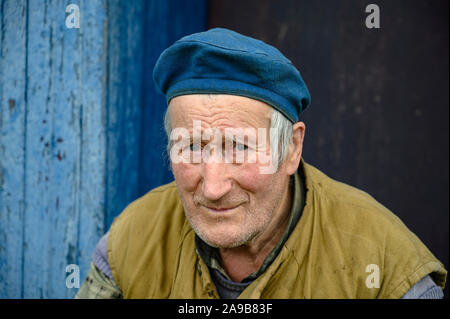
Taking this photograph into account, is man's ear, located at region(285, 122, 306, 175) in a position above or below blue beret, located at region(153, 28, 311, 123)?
below

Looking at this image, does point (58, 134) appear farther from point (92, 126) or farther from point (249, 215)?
point (249, 215)

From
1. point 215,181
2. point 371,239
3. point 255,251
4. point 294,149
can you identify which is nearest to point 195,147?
point 215,181

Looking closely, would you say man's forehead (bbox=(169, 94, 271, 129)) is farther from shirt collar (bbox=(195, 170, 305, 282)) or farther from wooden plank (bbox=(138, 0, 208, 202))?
wooden plank (bbox=(138, 0, 208, 202))

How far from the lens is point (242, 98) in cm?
160

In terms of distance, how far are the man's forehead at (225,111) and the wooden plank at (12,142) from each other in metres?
1.20

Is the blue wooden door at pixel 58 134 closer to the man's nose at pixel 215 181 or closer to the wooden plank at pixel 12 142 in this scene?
the wooden plank at pixel 12 142

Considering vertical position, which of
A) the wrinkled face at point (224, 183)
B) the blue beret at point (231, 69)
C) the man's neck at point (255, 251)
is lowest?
the man's neck at point (255, 251)

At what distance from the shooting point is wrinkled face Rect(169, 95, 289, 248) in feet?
5.21

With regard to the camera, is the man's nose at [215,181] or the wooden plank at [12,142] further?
the wooden plank at [12,142]

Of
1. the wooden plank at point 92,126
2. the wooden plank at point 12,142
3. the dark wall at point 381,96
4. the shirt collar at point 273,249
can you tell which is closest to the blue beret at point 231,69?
the shirt collar at point 273,249

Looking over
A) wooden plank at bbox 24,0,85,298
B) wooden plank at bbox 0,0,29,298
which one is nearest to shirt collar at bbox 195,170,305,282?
wooden plank at bbox 24,0,85,298

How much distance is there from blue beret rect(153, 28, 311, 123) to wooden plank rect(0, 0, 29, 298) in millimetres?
1080

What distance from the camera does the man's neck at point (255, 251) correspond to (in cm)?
187

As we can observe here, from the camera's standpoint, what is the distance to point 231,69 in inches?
62.1
